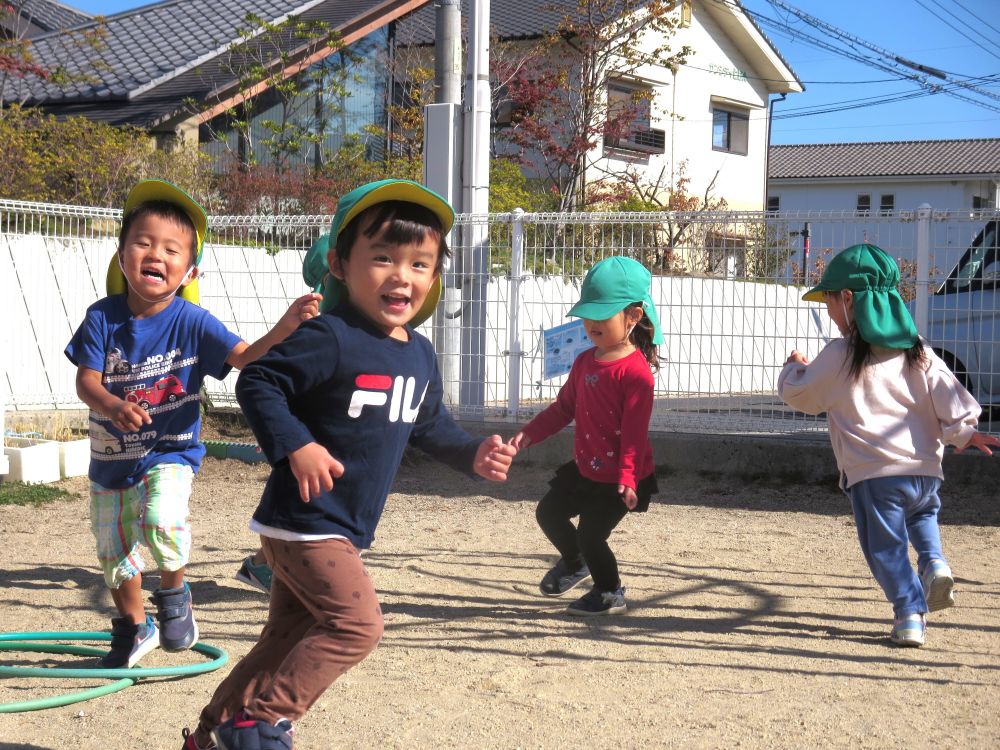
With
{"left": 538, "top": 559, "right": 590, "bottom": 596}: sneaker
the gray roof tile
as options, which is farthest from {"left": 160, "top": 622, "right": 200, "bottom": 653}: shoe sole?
the gray roof tile

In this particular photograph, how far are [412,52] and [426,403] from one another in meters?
20.6

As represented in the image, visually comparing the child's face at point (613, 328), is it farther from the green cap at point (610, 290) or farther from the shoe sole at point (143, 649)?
the shoe sole at point (143, 649)

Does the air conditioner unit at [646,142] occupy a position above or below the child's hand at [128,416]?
above

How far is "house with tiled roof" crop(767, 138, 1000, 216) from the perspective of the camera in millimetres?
40875

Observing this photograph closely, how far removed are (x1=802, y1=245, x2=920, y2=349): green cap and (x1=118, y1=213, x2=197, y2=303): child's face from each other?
252 cm

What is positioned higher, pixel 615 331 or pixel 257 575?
pixel 615 331

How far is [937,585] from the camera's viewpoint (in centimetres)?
433

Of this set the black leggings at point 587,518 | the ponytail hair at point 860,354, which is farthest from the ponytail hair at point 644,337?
the ponytail hair at point 860,354

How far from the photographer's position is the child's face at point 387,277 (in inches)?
108

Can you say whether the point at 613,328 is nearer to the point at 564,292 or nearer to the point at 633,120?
the point at 564,292

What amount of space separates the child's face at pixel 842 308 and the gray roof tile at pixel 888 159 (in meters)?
38.3

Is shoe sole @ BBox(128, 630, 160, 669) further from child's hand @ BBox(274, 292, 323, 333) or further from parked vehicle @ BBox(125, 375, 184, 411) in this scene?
child's hand @ BBox(274, 292, 323, 333)

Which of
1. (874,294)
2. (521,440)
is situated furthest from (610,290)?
(874,294)

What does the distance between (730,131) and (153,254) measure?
82.3ft
